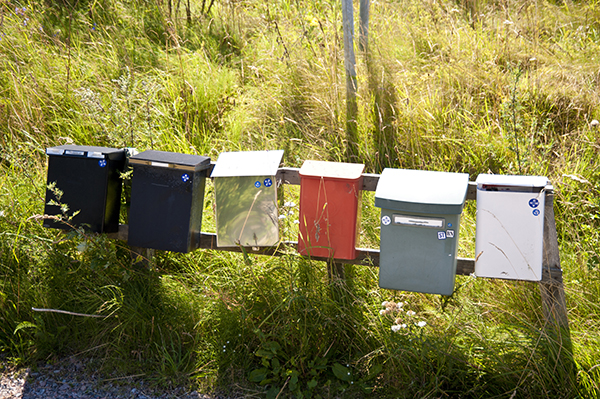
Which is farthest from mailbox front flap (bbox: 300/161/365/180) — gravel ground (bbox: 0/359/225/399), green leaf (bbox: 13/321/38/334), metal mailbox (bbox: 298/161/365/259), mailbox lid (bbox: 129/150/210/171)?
green leaf (bbox: 13/321/38/334)

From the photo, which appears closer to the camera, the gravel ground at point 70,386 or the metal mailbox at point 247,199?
the metal mailbox at point 247,199

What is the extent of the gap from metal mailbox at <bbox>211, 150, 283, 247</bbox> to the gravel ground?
106cm

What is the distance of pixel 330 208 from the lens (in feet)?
10.1

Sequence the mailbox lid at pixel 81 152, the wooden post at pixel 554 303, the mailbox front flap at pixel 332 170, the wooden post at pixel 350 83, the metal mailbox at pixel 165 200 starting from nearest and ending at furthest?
the wooden post at pixel 554 303, the mailbox front flap at pixel 332 170, the metal mailbox at pixel 165 200, the mailbox lid at pixel 81 152, the wooden post at pixel 350 83

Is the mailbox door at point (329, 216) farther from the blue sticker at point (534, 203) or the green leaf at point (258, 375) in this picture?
the blue sticker at point (534, 203)

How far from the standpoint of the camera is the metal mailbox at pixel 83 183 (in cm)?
336

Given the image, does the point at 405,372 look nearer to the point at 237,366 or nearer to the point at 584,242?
the point at 237,366

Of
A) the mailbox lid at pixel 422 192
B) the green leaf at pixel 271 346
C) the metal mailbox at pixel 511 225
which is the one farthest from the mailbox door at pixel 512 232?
the green leaf at pixel 271 346

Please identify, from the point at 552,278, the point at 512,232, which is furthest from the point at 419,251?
the point at 552,278

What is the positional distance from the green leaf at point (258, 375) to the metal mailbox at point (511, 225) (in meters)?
1.56

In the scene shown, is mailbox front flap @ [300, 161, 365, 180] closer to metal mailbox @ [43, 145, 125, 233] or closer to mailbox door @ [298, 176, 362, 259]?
mailbox door @ [298, 176, 362, 259]

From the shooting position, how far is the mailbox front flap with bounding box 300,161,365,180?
3031 mm

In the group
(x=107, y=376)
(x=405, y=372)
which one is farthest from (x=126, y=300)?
(x=405, y=372)

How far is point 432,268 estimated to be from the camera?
286cm
